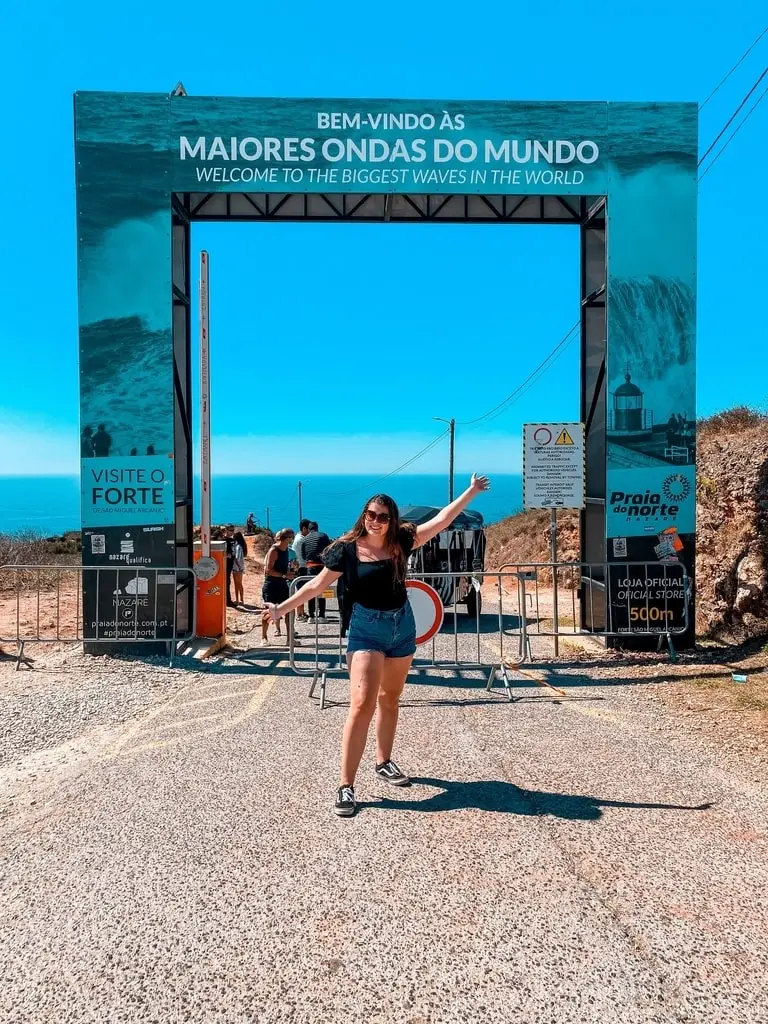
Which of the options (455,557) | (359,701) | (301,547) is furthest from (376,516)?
(455,557)

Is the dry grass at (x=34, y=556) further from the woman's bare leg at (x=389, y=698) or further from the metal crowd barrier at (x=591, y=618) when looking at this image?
the woman's bare leg at (x=389, y=698)

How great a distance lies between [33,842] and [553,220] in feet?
32.5

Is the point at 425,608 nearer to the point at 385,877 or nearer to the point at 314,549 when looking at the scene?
the point at 385,877

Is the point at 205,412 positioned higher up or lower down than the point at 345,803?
higher up

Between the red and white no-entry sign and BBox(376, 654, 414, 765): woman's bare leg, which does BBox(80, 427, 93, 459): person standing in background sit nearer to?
the red and white no-entry sign

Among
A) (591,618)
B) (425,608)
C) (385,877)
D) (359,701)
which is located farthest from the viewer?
(591,618)

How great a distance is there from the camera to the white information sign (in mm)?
9508

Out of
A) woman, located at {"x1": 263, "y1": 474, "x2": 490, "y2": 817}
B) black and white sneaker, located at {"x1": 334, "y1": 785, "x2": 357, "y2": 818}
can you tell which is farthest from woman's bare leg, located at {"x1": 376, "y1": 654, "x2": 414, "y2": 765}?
black and white sneaker, located at {"x1": 334, "y1": 785, "x2": 357, "y2": 818}

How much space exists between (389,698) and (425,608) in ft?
7.92

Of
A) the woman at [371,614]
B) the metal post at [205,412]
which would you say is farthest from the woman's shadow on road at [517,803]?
the metal post at [205,412]

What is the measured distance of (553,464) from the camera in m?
9.54

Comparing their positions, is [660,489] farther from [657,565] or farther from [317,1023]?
[317,1023]

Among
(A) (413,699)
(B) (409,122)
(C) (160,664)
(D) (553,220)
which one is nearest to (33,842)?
(A) (413,699)

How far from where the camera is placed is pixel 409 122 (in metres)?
9.42
